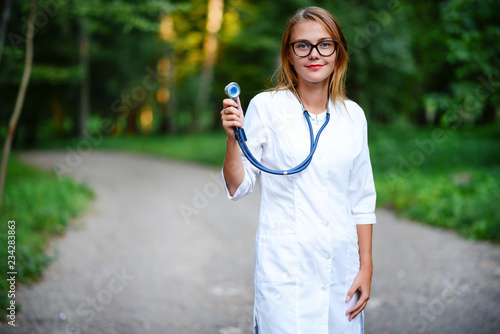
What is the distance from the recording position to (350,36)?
12430 millimetres

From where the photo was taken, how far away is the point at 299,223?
179cm

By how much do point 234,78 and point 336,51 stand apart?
24430 mm

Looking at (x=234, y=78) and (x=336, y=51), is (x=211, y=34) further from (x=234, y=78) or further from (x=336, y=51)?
(x=336, y=51)

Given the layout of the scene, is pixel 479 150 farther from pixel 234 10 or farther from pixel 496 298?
pixel 234 10

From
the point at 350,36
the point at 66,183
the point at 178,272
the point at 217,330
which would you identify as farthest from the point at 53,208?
the point at 350,36

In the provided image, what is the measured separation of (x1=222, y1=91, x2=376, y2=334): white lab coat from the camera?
1781mm

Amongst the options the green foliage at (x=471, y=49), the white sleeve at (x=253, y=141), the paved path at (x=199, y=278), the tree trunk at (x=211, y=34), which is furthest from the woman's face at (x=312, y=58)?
the tree trunk at (x=211, y=34)

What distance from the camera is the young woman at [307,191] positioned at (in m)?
1.78

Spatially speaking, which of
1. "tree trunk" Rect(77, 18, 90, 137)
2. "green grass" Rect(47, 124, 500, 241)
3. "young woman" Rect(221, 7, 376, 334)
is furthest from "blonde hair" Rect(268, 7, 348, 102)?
"tree trunk" Rect(77, 18, 90, 137)

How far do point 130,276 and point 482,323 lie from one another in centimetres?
370

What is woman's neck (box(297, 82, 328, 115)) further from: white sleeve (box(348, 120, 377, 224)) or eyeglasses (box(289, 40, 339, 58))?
white sleeve (box(348, 120, 377, 224))

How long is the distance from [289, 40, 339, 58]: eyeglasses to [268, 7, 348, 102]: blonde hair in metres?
0.03

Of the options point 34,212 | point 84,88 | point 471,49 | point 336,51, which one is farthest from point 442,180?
point 84,88

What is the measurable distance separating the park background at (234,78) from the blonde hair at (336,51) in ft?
0.64
